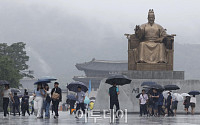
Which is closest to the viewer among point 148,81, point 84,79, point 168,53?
point 148,81

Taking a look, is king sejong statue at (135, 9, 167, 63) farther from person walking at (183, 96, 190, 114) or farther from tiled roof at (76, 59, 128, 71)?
tiled roof at (76, 59, 128, 71)

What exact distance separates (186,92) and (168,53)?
2.21m

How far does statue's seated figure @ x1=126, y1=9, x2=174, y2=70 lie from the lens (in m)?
26.1

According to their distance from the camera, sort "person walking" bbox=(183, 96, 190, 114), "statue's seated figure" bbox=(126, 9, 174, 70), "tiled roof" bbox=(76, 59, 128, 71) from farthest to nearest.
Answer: "tiled roof" bbox=(76, 59, 128, 71), "statue's seated figure" bbox=(126, 9, 174, 70), "person walking" bbox=(183, 96, 190, 114)

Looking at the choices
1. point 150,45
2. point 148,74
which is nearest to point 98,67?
point 150,45

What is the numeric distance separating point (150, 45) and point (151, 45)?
50 millimetres

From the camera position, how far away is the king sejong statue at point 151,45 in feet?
85.7

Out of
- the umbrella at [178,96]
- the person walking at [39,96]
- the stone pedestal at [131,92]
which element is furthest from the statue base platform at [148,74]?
the person walking at [39,96]

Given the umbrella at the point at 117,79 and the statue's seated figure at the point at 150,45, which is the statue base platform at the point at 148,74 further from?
the umbrella at the point at 117,79

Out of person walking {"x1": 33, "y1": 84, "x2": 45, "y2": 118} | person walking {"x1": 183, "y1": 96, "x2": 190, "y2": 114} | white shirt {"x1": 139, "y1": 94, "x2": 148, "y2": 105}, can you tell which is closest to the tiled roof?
person walking {"x1": 183, "y1": 96, "x2": 190, "y2": 114}

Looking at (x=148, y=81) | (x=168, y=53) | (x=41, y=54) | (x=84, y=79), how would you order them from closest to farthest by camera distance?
(x=148, y=81) < (x=168, y=53) < (x=84, y=79) < (x=41, y=54)

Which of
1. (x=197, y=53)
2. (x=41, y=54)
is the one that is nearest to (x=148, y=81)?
(x=41, y=54)

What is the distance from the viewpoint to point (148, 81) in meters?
24.7

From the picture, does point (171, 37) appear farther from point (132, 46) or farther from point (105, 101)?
point (105, 101)
